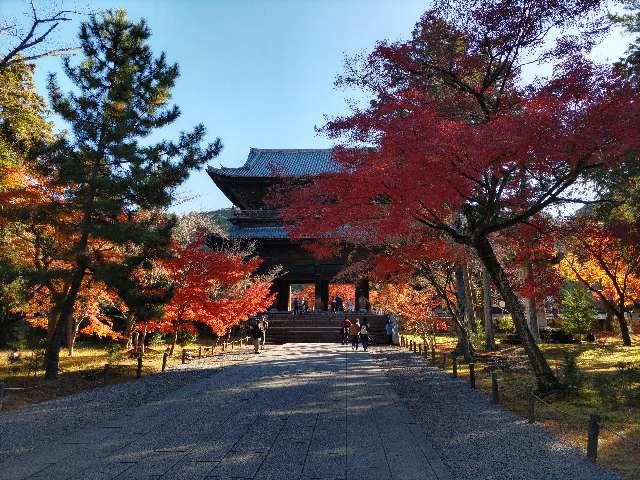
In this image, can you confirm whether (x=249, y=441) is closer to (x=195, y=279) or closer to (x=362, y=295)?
(x=195, y=279)

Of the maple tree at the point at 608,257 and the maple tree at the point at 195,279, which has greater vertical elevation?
the maple tree at the point at 608,257

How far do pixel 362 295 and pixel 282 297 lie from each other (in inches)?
217

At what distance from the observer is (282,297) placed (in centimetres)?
3023

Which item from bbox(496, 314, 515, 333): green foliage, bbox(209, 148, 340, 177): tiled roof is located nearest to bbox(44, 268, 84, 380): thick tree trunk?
bbox(209, 148, 340, 177): tiled roof

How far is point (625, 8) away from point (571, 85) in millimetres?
8086

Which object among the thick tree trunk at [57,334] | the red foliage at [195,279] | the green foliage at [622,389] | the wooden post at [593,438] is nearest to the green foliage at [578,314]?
the green foliage at [622,389]

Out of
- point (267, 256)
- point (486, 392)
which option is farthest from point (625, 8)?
point (267, 256)

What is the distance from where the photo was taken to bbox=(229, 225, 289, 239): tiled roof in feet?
87.5

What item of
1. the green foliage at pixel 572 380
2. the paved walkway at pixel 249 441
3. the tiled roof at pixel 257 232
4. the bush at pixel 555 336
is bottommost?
the paved walkway at pixel 249 441

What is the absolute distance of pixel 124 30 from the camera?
12852 mm

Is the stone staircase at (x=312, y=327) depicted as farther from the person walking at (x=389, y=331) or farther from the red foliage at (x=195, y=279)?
the red foliage at (x=195, y=279)

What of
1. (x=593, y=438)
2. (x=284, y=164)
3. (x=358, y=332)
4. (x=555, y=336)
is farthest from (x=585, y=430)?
(x=284, y=164)

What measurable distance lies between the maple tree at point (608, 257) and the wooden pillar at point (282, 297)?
1686 centimetres

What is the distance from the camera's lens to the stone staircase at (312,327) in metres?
24.9
